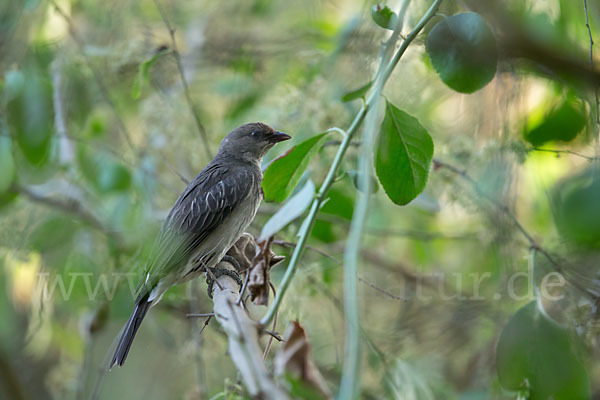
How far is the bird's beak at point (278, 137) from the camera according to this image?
3.51m

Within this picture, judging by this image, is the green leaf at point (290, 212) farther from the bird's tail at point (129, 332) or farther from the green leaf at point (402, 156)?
the bird's tail at point (129, 332)

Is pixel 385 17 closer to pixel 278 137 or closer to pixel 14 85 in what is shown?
pixel 14 85

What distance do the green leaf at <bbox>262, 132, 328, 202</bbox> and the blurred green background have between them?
0.57 metres

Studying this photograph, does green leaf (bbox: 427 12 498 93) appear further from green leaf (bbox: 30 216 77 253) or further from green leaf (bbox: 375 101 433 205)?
green leaf (bbox: 30 216 77 253)

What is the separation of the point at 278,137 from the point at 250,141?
0.56ft

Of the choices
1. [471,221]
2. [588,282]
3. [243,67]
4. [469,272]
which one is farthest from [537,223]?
[243,67]

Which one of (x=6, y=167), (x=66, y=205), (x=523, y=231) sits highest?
(x=523, y=231)

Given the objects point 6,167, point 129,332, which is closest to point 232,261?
point 129,332

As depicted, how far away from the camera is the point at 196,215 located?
3.15m

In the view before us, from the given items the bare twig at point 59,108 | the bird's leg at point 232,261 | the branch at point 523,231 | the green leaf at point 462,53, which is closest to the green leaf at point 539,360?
the branch at point 523,231

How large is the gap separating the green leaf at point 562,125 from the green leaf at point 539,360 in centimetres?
59

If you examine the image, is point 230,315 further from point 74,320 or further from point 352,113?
point 74,320

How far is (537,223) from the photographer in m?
3.97

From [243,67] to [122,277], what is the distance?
5.67 feet
